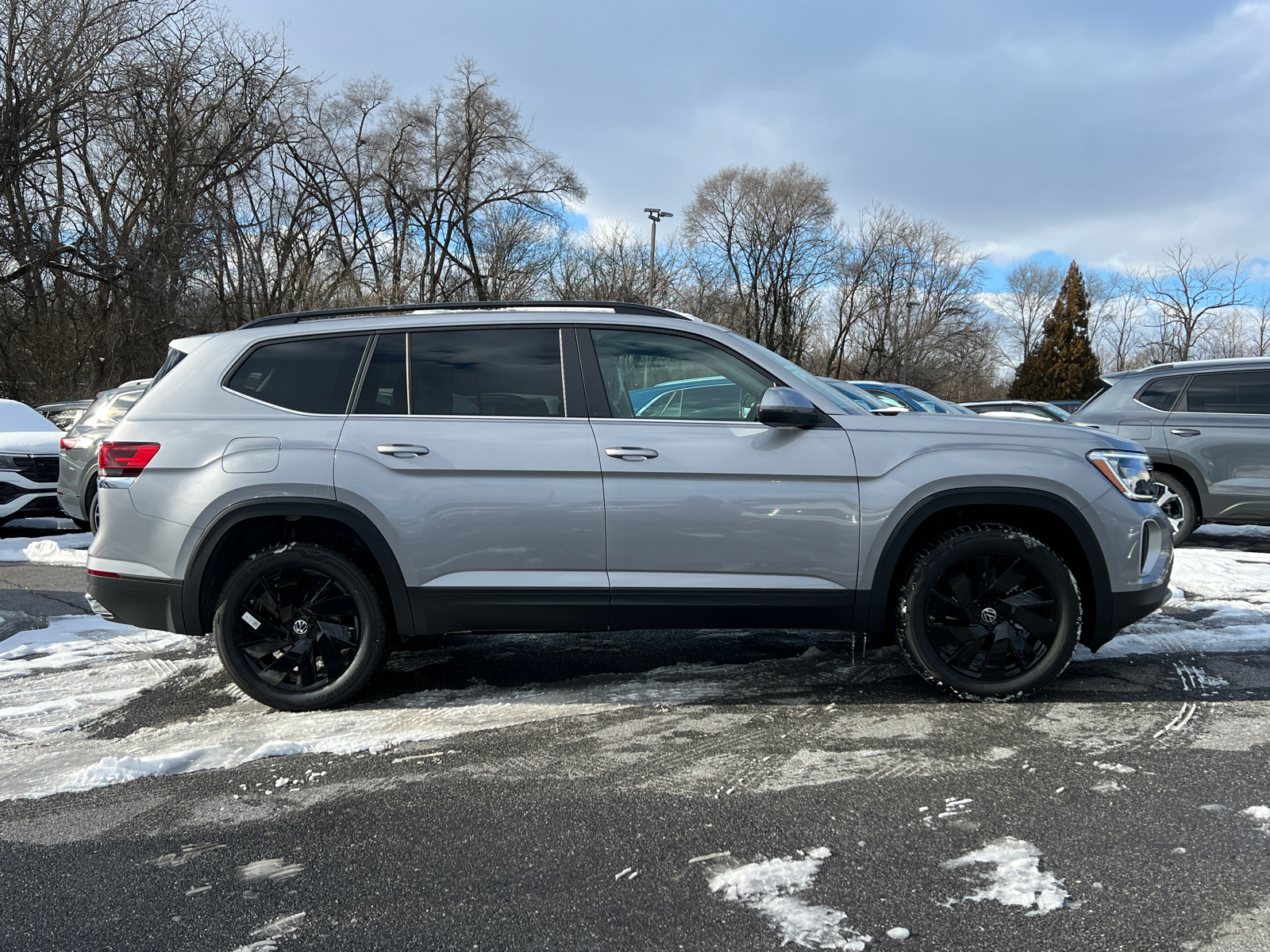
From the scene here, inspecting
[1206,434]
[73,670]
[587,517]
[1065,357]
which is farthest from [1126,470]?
[1065,357]

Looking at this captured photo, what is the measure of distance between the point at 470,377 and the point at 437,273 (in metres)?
34.2

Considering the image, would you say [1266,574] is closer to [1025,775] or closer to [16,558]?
[1025,775]

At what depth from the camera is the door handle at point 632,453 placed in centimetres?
371

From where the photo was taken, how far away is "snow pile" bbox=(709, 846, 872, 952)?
2.17 metres

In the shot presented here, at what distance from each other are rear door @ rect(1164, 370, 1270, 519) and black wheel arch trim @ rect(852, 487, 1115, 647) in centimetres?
574

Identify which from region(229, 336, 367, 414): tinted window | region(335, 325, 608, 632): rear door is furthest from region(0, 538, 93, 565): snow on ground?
region(335, 325, 608, 632): rear door

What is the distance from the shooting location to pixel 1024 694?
12.7 feet

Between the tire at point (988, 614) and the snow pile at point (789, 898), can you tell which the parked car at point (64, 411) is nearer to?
the tire at point (988, 614)

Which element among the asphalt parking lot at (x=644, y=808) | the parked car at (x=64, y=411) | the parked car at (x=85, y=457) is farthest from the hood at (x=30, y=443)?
the asphalt parking lot at (x=644, y=808)

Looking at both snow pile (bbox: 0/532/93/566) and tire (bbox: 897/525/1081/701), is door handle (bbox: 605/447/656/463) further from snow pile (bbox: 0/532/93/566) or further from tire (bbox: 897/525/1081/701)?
snow pile (bbox: 0/532/93/566)

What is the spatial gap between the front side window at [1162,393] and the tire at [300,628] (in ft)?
26.8

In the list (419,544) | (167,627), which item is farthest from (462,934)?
(167,627)

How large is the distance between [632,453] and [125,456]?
227 centimetres

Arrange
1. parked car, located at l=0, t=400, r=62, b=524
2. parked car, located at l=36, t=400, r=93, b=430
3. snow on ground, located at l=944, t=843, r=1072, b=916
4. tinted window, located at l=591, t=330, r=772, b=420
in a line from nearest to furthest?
1. snow on ground, located at l=944, t=843, r=1072, b=916
2. tinted window, located at l=591, t=330, r=772, b=420
3. parked car, located at l=0, t=400, r=62, b=524
4. parked car, located at l=36, t=400, r=93, b=430
